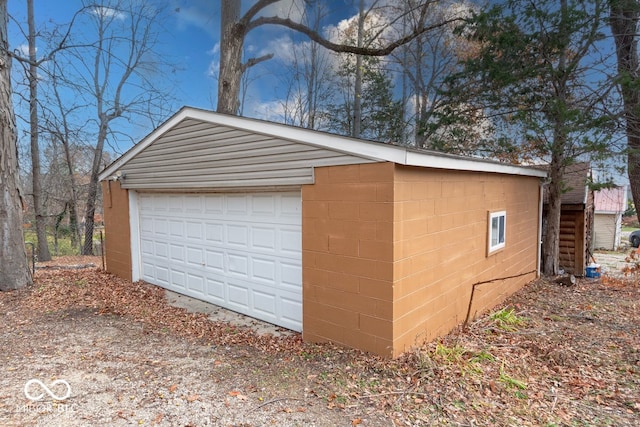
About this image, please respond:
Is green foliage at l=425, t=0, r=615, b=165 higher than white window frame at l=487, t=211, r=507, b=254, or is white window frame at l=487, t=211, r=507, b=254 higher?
green foliage at l=425, t=0, r=615, b=165

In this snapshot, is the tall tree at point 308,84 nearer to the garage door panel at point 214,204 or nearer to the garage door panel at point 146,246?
the garage door panel at point 146,246

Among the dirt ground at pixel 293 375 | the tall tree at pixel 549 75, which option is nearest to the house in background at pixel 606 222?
the tall tree at pixel 549 75

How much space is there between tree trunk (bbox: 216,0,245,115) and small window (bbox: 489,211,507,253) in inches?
286

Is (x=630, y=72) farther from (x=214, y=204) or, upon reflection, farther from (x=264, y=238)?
(x=214, y=204)

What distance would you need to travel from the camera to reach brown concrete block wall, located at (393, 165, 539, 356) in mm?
3933

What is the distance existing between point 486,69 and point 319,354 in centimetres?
854

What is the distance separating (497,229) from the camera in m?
6.50

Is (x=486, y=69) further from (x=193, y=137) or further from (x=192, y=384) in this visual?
(x=192, y=384)

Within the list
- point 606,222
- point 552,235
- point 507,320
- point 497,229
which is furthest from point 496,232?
point 606,222

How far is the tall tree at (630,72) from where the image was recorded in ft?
23.1

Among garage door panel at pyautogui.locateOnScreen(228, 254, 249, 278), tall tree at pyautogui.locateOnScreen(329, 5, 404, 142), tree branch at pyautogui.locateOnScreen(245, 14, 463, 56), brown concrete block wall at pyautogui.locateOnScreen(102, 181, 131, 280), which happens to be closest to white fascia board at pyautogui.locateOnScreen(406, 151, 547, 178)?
garage door panel at pyautogui.locateOnScreen(228, 254, 249, 278)

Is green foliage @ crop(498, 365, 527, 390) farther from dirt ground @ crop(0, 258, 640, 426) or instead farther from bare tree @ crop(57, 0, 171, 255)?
bare tree @ crop(57, 0, 171, 255)

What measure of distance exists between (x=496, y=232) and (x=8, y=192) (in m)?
9.10

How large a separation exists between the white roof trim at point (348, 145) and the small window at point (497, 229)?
80 centimetres
